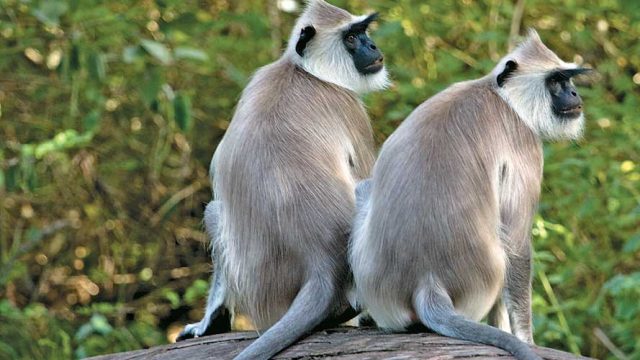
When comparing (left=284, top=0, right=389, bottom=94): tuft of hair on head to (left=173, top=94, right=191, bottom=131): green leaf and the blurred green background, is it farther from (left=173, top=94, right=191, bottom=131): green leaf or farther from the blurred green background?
(left=173, top=94, right=191, bottom=131): green leaf

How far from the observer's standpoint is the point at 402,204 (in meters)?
3.82

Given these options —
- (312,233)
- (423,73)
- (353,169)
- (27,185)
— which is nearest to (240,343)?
(312,233)

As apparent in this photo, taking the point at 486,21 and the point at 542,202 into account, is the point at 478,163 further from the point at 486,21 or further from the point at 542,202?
the point at 486,21

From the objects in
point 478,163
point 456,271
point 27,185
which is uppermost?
point 478,163

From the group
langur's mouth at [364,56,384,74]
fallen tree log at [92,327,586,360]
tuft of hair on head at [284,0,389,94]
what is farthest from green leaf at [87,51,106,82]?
fallen tree log at [92,327,586,360]

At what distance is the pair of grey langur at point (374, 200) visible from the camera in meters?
3.84

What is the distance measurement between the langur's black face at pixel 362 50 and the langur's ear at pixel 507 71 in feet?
1.71

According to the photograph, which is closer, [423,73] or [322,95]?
[322,95]

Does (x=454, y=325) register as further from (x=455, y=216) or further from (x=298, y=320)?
(x=298, y=320)

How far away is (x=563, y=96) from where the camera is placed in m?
4.34

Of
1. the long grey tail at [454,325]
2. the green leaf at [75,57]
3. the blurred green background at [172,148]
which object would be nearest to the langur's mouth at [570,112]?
the long grey tail at [454,325]

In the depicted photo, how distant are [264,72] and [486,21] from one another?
312 centimetres

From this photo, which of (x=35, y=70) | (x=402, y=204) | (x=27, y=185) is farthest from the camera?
(x=35, y=70)

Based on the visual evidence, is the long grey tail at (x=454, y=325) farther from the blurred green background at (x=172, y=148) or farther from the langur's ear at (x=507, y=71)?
the blurred green background at (x=172, y=148)
